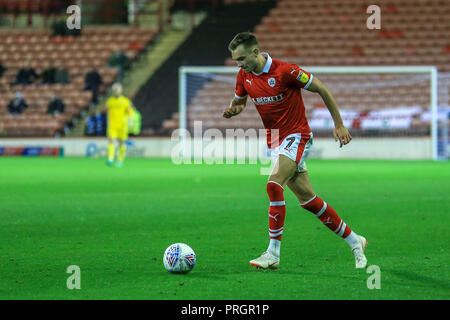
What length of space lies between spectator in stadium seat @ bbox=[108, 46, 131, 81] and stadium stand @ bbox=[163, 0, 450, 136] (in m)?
3.36

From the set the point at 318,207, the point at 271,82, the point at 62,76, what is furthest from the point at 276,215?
the point at 62,76

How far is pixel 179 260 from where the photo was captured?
246 inches

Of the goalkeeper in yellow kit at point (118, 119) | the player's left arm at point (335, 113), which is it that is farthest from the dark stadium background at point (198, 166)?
the player's left arm at point (335, 113)

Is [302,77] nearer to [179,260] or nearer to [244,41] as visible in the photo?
[244,41]

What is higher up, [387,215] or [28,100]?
[28,100]

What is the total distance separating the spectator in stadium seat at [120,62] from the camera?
31.1 m

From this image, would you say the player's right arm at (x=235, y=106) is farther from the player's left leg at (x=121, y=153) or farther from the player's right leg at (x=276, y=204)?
the player's left leg at (x=121, y=153)

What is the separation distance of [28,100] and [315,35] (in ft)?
37.4

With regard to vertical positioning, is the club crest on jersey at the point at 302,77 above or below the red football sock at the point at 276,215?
above

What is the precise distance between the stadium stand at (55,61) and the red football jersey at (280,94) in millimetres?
23884

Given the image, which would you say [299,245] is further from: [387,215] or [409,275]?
[387,215]

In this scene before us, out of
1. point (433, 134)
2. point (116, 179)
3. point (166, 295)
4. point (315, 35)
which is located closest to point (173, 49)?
point (315, 35)

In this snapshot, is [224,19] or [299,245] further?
[224,19]

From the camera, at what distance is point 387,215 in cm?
1042
